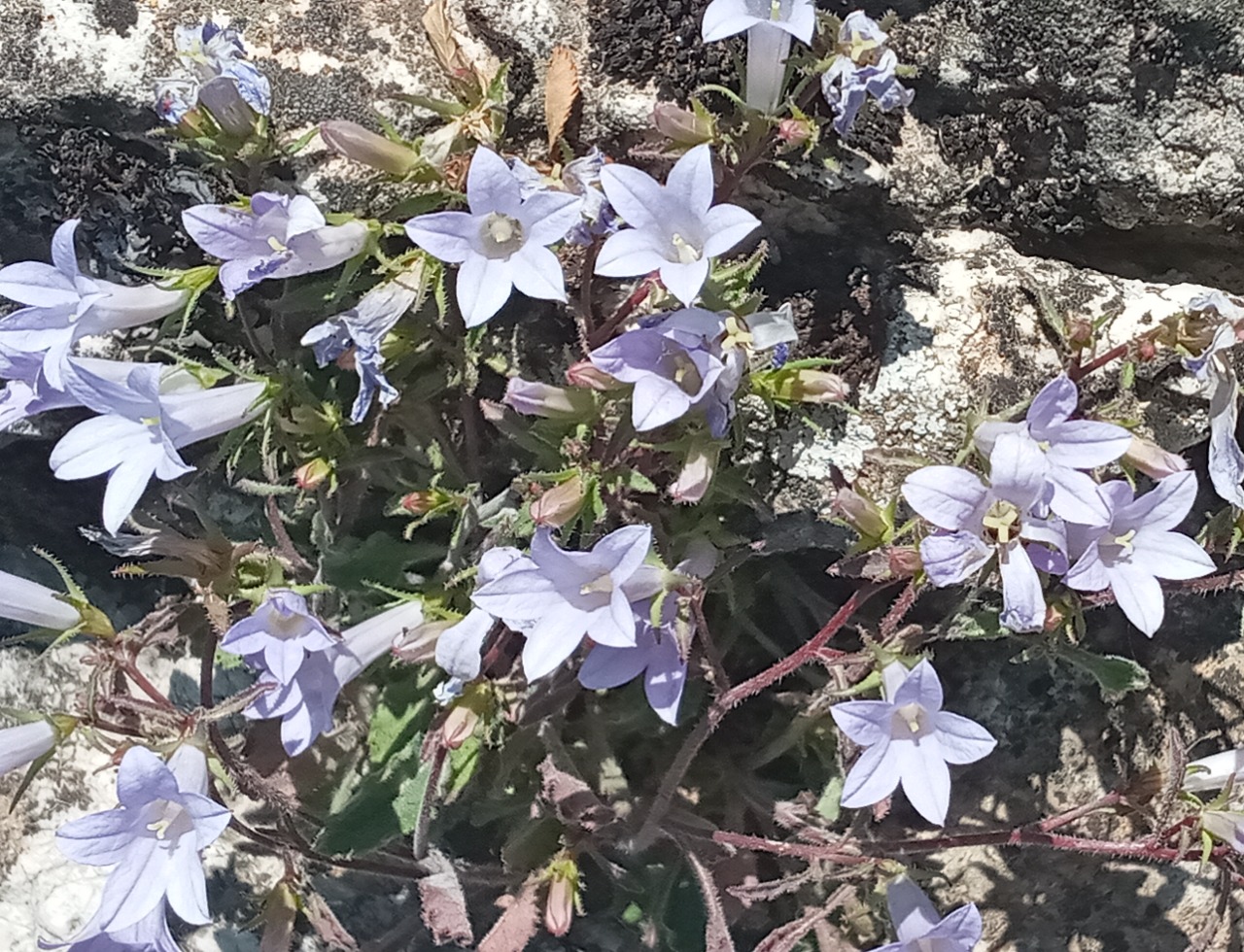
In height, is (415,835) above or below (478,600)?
below

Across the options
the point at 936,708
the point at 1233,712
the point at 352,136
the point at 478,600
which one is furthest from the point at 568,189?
the point at 1233,712

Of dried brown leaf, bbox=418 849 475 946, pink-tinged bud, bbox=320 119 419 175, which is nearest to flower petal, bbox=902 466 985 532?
pink-tinged bud, bbox=320 119 419 175

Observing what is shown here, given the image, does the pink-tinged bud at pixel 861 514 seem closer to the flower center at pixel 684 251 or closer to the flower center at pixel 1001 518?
the flower center at pixel 1001 518

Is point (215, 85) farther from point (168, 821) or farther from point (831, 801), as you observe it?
point (831, 801)

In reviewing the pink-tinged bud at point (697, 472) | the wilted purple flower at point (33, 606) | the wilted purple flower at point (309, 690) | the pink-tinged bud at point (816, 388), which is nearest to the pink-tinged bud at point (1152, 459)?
the pink-tinged bud at point (816, 388)

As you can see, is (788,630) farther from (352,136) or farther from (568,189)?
(352,136)

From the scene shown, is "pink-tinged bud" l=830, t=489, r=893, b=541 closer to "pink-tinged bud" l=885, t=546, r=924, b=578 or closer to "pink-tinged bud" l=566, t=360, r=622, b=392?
"pink-tinged bud" l=885, t=546, r=924, b=578

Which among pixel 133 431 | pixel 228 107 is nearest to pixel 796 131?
pixel 228 107
